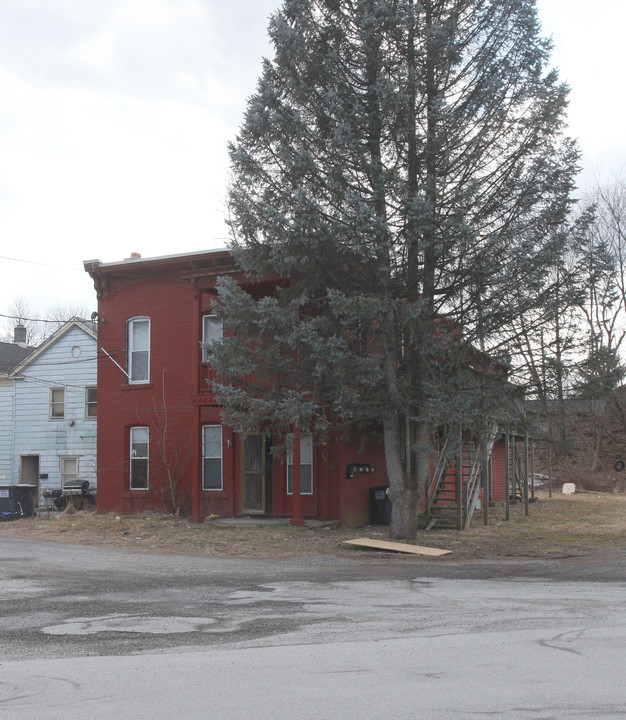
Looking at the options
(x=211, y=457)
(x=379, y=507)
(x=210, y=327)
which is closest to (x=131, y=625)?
(x=379, y=507)

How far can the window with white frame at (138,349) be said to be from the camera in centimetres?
2208

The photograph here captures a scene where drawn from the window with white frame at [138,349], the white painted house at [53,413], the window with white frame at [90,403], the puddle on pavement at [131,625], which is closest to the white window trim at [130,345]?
the window with white frame at [138,349]

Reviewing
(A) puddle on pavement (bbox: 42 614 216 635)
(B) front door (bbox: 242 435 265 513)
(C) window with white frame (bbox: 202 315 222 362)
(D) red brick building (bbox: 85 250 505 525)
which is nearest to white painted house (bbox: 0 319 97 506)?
(D) red brick building (bbox: 85 250 505 525)

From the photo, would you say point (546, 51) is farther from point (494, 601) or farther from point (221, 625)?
point (221, 625)

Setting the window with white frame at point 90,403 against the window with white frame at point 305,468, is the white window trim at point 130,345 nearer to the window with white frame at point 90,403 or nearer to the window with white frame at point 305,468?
the window with white frame at point 305,468

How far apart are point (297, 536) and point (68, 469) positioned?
13952 mm

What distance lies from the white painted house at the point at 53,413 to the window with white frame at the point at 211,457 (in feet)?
25.5

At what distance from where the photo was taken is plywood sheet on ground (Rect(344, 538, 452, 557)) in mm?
14031

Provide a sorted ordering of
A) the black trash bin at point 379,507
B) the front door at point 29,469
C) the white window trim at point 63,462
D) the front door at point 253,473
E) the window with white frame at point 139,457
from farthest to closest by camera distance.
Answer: the front door at point 29,469
the white window trim at point 63,462
the window with white frame at point 139,457
the front door at point 253,473
the black trash bin at point 379,507

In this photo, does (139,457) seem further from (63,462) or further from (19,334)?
(19,334)

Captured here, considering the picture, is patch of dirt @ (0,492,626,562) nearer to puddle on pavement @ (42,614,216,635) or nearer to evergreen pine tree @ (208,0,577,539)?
evergreen pine tree @ (208,0,577,539)

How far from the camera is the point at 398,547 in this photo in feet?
47.0

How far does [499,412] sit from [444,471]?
4.69 metres

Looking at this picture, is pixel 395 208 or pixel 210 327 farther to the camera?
pixel 210 327
